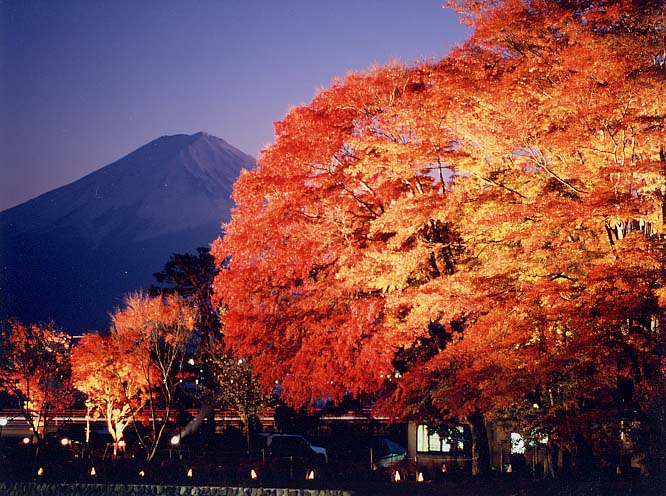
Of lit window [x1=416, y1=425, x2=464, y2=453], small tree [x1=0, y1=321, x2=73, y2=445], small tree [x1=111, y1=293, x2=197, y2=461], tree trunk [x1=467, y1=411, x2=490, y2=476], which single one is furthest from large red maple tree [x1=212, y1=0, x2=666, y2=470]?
small tree [x1=0, y1=321, x2=73, y2=445]

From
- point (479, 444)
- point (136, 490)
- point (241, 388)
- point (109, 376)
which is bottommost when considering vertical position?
point (136, 490)

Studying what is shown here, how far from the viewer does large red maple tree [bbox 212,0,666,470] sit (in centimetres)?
1237

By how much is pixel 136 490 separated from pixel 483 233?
1031 centimetres

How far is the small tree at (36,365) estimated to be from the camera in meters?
26.6

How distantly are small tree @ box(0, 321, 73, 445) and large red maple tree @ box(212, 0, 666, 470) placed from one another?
11870 mm

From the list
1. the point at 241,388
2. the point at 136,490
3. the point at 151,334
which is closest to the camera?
the point at 136,490

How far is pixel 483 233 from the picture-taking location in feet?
51.1

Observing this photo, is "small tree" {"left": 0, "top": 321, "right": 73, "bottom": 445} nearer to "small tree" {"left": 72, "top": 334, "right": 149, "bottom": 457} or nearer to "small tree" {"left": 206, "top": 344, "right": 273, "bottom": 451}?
"small tree" {"left": 72, "top": 334, "right": 149, "bottom": 457}

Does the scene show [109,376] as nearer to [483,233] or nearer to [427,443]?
[427,443]

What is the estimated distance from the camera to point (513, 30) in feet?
48.9

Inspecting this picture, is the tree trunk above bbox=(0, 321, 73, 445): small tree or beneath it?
beneath

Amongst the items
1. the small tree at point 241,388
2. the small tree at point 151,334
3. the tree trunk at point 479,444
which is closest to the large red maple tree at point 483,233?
the tree trunk at point 479,444

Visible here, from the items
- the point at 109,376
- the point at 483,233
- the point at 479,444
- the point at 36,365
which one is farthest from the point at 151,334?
the point at 483,233

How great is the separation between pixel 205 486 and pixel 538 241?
991 centimetres
